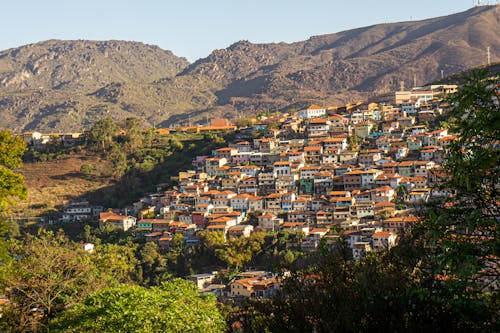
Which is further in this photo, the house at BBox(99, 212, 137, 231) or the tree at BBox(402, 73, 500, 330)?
the house at BBox(99, 212, 137, 231)

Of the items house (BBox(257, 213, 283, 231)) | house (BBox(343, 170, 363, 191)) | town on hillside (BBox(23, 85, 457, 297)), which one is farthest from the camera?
house (BBox(343, 170, 363, 191))

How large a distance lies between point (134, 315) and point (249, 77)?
151652 millimetres

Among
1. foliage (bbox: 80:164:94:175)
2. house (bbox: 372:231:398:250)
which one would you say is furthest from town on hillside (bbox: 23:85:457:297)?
foliage (bbox: 80:164:94:175)

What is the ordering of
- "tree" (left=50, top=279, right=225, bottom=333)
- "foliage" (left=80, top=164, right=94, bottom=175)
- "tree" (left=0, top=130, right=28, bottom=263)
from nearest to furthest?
1. "tree" (left=50, top=279, right=225, bottom=333)
2. "tree" (left=0, top=130, right=28, bottom=263)
3. "foliage" (left=80, top=164, right=94, bottom=175)

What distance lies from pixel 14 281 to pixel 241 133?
40948 mm

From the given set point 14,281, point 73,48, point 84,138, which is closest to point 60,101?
point 73,48

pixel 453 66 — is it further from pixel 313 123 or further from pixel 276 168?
pixel 276 168

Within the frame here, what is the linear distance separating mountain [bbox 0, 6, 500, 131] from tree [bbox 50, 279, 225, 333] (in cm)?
9502

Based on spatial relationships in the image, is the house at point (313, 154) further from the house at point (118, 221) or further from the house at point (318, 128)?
the house at point (118, 221)

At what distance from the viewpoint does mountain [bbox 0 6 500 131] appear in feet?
389

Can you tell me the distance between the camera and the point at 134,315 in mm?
8102

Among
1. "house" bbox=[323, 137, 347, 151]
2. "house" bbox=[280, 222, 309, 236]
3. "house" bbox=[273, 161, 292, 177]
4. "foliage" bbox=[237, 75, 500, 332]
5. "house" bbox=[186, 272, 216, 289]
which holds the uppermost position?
"foliage" bbox=[237, 75, 500, 332]

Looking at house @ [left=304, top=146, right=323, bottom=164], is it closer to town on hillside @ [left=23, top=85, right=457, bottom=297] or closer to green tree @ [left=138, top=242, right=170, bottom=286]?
town on hillside @ [left=23, top=85, right=457, bottom=297]

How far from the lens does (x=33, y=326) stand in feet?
31.4
